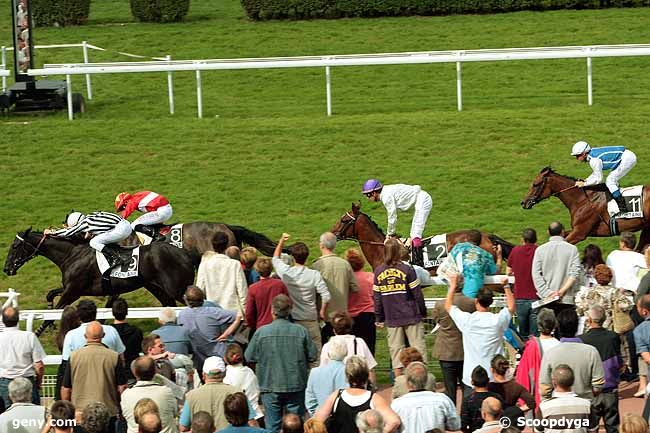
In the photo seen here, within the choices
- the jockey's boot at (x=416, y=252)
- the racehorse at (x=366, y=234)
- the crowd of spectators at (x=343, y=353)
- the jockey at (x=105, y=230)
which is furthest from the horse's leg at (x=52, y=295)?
the jockey's boot at (x=416, y=252)

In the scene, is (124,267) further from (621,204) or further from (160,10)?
(160,10)

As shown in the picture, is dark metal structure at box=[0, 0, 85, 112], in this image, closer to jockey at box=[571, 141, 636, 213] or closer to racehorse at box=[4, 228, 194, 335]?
racehorse at box=[4, 228, 194, 335]

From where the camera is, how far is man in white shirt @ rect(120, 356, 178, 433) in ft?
23.8

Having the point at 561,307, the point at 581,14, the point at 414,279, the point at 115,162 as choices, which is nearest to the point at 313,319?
the point at 414,279

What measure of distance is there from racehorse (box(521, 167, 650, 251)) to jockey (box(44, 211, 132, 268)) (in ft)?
13.4

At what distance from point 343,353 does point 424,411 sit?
837 mm

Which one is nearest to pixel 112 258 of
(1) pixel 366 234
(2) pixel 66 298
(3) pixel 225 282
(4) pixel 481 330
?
(2) pixel 66 298

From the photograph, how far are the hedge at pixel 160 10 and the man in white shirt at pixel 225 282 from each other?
676 inches

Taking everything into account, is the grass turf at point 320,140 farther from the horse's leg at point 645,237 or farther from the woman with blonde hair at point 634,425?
the woman with blonde hair at point 634,425

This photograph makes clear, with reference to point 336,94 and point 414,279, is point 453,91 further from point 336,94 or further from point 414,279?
point 414,279

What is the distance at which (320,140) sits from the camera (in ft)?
56.0

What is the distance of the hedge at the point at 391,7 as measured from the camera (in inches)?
1003

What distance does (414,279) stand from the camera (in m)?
9.20

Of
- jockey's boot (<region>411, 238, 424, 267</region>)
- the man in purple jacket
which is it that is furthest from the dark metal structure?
the man in purple jacket
